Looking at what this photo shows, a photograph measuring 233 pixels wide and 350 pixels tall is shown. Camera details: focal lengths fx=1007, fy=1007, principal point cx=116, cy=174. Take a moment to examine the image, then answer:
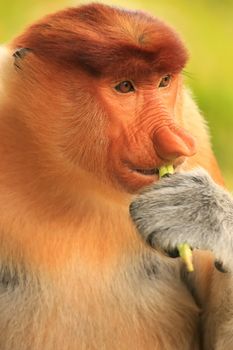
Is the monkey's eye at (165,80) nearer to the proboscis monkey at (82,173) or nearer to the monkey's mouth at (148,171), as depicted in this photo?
the proboscis monkey at (82,173)

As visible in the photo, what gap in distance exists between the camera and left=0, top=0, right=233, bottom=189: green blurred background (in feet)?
14.0

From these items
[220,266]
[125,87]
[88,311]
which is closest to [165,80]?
[125,87]

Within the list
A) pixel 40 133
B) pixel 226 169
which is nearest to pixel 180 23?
pixel 226 169

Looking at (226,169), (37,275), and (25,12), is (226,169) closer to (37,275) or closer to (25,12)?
(25,12)

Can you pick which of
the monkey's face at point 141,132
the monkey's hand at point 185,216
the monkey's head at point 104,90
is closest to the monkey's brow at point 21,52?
the monkey's head at point 104,90

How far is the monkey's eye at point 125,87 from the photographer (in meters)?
2.38

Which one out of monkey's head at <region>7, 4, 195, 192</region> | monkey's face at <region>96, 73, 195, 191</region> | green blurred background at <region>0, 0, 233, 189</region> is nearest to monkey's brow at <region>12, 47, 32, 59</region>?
monkey's head at <region>7, 4, 195, 192</region>

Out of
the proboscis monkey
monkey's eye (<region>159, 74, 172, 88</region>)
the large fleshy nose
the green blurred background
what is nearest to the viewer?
the large fleshy nose

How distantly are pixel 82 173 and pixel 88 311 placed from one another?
1.10 feet

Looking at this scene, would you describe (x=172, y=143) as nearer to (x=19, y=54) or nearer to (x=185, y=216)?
(x=185, y=216)

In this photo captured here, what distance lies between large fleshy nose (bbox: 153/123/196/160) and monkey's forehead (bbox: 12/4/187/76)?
0.19m

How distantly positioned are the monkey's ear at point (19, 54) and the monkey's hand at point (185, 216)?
459 millimetres

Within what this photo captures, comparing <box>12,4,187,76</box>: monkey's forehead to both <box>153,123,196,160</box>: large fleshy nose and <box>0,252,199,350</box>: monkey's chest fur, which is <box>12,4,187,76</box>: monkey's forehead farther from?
<box>0,252,199,350</box>: monkey's chest fur

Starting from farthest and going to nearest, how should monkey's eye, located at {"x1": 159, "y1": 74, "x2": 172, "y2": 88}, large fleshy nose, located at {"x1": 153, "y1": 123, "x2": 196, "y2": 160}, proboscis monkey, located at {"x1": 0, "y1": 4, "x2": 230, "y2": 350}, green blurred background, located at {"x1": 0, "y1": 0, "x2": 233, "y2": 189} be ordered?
green blurred background, located at {"x1": 0, "y1": 0, "x2": 233, "y2": 189}
monkey's eye, located at {"x1": 159, "y1": 74, "x2": 172, "y2": 88}
proboscis monkey, located at {"x1": 0, "y1": 4, "x2": 230, "y2": 350}
large fleshy nose, located at {"x1": 153, "y1": 123, "x2": 196, "y2": 160}
